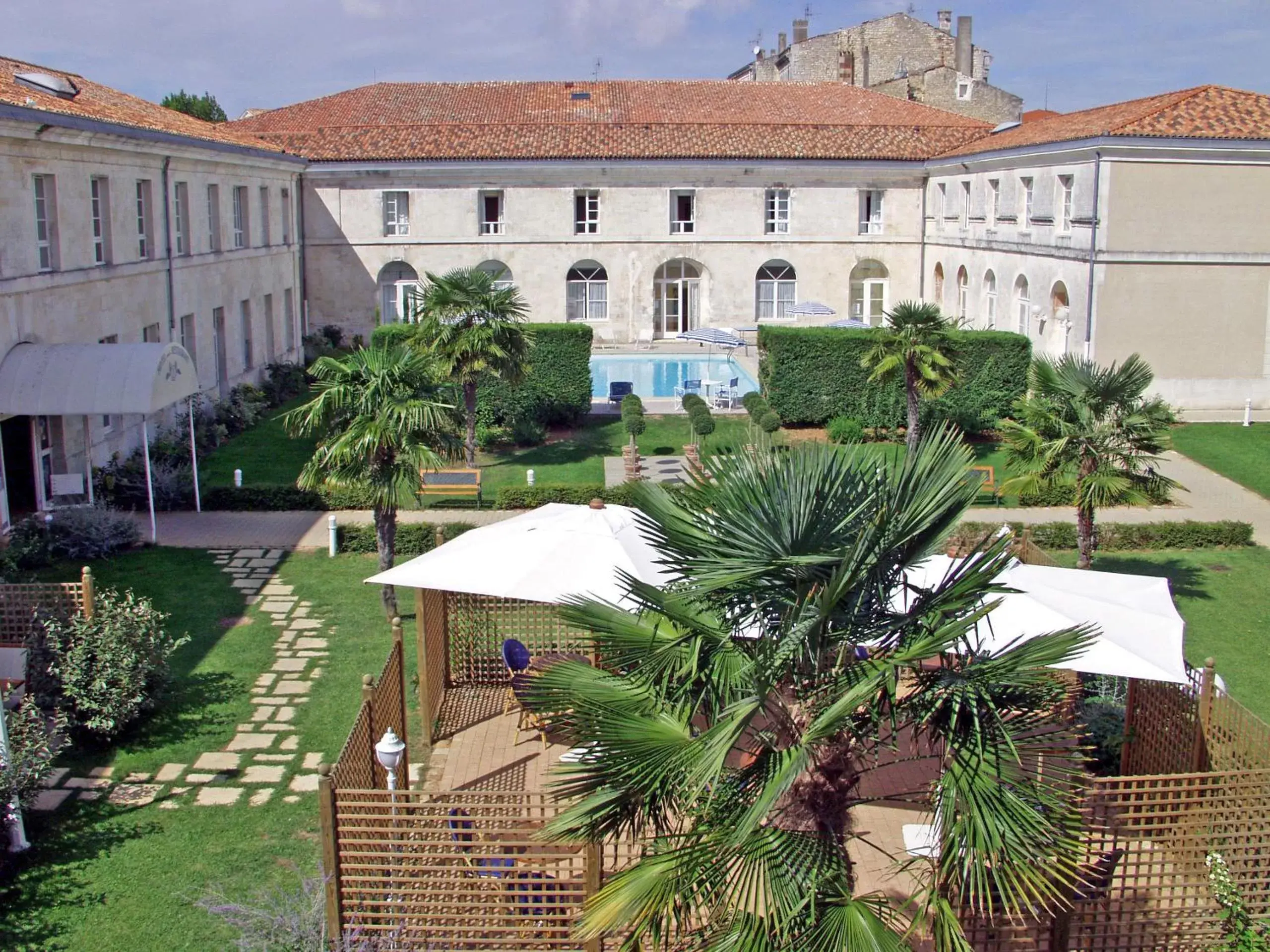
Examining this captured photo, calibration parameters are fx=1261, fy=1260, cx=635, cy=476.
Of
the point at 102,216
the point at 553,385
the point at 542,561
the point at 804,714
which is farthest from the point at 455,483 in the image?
the point at 804,714

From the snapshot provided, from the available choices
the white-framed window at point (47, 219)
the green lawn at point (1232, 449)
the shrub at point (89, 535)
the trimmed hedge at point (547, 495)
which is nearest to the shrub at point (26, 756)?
the shrub at point (89, 535)

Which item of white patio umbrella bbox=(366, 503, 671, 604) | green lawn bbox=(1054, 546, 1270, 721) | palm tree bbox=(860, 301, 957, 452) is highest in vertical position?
palm tree bbox=(860, 301, 957, 452)

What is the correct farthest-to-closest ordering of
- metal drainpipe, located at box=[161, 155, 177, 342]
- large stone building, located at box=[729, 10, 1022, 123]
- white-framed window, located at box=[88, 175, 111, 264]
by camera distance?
large stone building, located at box=[729, 10, 1022, 123], metal drainpipe, located at box=[161, 155, 177, 342], white-framed window, located at box=[88, 175, 111, 264]

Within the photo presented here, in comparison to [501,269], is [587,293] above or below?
below

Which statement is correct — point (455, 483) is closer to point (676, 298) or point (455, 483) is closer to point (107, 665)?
point (107, 665)

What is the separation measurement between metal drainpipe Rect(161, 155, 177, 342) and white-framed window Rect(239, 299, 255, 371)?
5.94 metres

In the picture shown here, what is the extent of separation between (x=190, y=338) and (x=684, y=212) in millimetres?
19342

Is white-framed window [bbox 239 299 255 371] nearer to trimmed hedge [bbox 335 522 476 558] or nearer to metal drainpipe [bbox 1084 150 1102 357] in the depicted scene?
trimmed hedge [bbox 335 522 476 558]

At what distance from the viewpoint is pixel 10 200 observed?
1898cm

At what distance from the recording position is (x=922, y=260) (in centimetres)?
4244

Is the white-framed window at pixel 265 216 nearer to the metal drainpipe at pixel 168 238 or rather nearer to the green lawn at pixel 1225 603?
the metal drainpipe at pixel 168 238

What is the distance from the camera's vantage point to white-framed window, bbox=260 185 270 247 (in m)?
→ 34.6

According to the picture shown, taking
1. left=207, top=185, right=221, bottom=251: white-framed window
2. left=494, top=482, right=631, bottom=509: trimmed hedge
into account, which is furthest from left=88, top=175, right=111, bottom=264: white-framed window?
left=494, top=482, right=631, bottom=509: trimmed hedge

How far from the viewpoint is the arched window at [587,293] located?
42.2 metres
